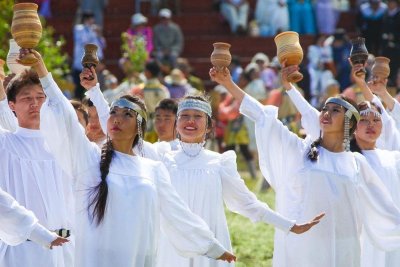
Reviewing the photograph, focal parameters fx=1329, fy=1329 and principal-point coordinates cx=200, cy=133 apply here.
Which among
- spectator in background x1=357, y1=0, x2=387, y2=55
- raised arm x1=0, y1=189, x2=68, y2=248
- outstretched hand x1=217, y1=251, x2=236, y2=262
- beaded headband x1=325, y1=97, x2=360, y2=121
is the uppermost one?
spectator in background x1=357, y1=0, x2=387, y2=55

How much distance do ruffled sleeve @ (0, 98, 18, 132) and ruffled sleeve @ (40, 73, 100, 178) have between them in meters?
1.19

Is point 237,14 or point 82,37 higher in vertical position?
point 237,14

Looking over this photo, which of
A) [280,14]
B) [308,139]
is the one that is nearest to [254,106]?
[308,139]

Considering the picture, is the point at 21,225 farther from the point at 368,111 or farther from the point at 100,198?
the point at 368,111

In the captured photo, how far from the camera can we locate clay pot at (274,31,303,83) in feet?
32.0

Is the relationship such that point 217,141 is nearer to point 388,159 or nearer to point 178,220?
point 388,159

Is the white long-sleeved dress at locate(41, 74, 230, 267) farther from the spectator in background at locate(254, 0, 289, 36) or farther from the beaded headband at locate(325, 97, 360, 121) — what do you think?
the spectator in background at locate(254, 0, 289, 36)

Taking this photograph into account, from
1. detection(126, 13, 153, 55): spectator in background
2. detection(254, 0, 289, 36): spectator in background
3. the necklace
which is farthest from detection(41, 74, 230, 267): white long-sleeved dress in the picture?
detection(254, 0, 289, 36): spectator in background

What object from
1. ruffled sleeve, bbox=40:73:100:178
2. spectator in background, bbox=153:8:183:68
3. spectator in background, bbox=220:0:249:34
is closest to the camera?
ruffled sleeve, bbox=40:73:100:178

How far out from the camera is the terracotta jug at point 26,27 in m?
8.61

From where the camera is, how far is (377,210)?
10.2 m

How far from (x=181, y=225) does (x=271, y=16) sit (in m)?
18.4

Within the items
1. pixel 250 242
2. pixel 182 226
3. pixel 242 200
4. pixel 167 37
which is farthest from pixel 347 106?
pixel 167 37

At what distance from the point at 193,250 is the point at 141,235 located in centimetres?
48
